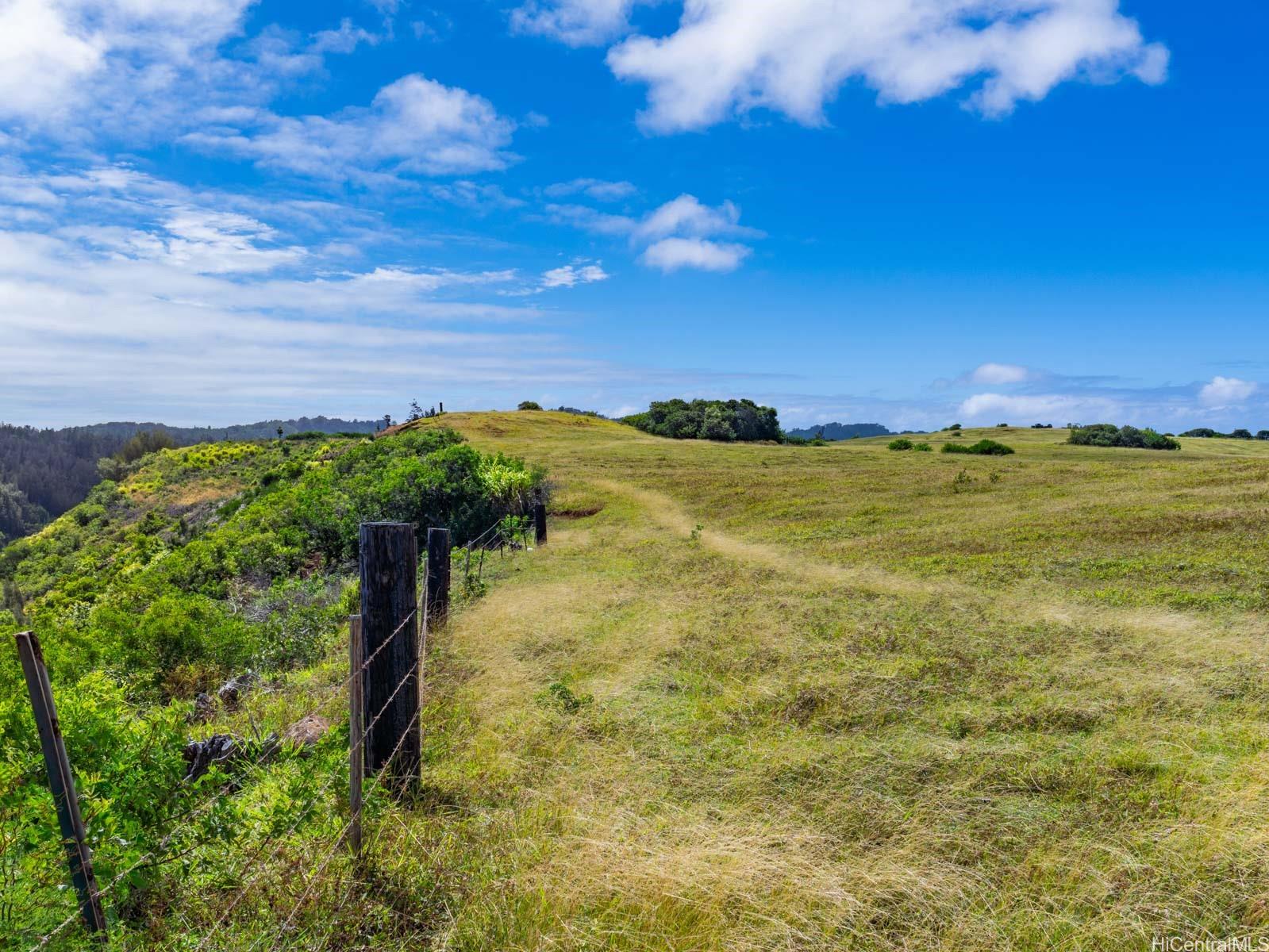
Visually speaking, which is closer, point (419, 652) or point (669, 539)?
point (419, 652)

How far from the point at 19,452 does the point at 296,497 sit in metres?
240

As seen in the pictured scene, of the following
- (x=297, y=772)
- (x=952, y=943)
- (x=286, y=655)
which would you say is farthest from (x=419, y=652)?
(x=286, y=655)

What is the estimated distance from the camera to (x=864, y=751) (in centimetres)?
604

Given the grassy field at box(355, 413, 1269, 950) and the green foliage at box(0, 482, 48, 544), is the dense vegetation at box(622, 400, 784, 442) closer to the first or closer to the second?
the grassy field at box(355, 413, 1269, 950)

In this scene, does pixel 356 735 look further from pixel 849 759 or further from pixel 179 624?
pixel 179 624

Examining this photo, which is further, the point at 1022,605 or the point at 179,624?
the point at 1022,605

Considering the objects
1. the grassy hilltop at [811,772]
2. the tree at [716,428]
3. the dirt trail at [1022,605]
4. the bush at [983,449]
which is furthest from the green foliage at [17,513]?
the grassy hilltop at [811,772]

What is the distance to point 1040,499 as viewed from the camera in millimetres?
21797

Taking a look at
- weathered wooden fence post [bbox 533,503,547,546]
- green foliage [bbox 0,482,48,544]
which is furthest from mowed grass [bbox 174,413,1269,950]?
green foliage [bbox 0,482,48,544]

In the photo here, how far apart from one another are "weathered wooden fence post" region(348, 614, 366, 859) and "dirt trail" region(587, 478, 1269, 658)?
9470 mm

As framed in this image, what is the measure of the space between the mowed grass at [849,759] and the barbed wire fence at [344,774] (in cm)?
24

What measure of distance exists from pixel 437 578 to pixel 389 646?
6.52m

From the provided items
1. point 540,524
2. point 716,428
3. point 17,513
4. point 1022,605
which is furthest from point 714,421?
point 17,513

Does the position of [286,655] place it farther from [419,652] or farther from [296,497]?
[296,497]
